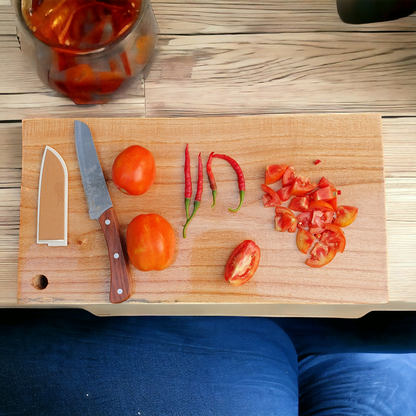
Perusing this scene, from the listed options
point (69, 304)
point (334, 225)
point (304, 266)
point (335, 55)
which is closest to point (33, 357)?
point (69, 304)

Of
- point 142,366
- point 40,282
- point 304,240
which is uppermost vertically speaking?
point 304,240

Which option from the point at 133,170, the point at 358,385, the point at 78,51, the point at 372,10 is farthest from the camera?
the point at 358,385

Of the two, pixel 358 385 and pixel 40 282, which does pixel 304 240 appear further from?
pixel 40 282

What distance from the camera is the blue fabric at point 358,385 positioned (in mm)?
1202

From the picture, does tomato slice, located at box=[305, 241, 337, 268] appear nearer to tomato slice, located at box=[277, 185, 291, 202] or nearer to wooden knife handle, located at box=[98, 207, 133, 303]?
tomato slice, located at box=[277, 185, 291, 202]

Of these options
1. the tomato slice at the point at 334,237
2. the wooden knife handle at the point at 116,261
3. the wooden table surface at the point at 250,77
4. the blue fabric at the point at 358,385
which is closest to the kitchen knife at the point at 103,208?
the wooden knife handle at the point at 116,261

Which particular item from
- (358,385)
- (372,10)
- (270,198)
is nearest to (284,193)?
(270,198)

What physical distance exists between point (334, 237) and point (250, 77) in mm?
504

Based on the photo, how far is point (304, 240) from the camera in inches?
39.9

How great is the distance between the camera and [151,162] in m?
1.00

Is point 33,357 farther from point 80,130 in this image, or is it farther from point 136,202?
point 80,130

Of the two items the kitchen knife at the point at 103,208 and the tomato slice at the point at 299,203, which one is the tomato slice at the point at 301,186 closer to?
the tomato slice at the point at 299,203

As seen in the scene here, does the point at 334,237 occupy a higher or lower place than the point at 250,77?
lower

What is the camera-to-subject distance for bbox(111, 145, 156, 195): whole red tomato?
3.16 feet
